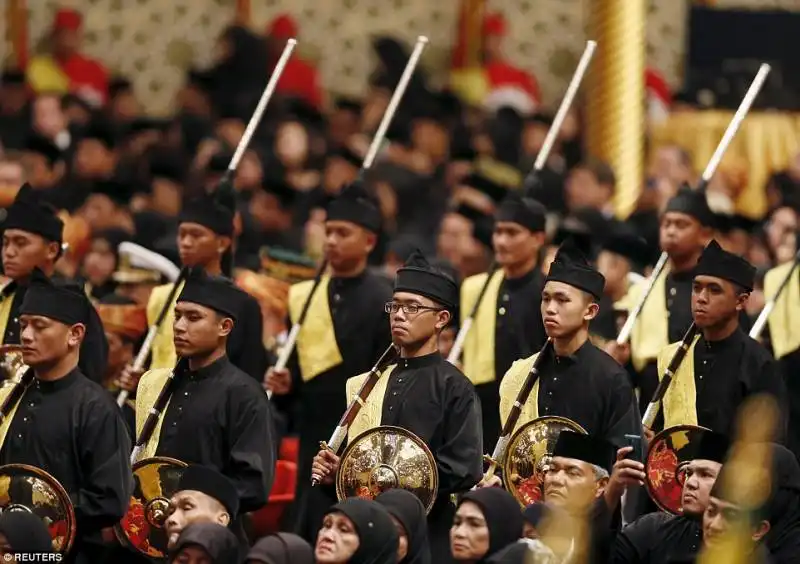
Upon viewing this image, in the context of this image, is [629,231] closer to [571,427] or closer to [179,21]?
[571,427]

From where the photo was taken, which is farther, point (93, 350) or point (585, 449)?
point (93, 350)

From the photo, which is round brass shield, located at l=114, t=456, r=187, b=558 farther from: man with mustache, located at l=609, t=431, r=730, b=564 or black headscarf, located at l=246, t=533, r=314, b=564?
man with mustache, located at l=609, t=431, r=730, b=564

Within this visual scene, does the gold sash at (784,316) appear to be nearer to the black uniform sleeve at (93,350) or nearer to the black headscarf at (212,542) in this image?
the black uniform sleeve at (93,350)

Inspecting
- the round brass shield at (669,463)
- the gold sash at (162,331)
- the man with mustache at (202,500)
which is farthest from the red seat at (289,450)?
the man with mustache at (202,500)

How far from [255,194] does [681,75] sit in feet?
24.5

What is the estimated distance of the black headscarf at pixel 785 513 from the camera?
10.7m

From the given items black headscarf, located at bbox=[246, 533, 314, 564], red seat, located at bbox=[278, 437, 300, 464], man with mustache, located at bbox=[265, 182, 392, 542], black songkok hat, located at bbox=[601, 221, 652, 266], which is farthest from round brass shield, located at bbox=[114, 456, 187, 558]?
black songkok hat, located at bbox=[601, 221, 652, 266]

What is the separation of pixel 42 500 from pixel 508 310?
12.6 feet

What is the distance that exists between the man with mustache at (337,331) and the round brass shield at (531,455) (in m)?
2.09

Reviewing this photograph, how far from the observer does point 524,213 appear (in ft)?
45.8

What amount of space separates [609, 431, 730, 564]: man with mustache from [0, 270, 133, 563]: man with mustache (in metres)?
2.21

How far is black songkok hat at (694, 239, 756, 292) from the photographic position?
12.4 m

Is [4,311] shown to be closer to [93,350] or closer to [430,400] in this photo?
[93,350]

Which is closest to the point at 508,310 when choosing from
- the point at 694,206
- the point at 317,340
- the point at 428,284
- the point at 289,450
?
the point at 317,340
